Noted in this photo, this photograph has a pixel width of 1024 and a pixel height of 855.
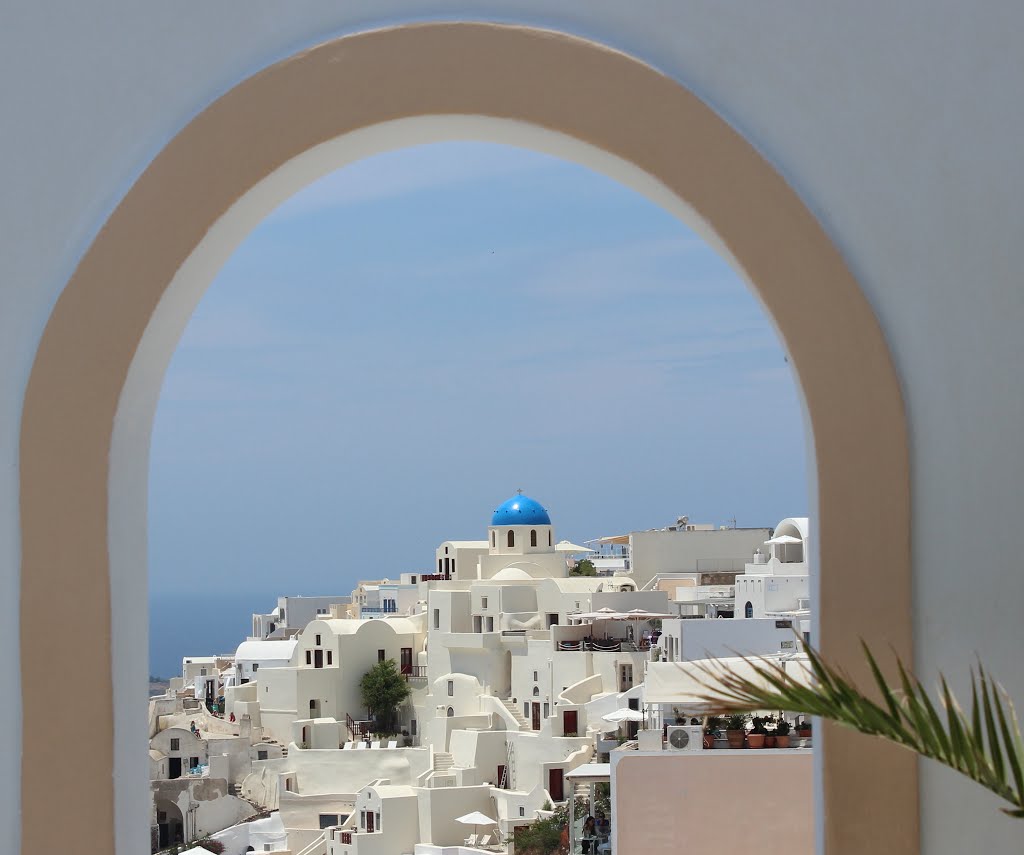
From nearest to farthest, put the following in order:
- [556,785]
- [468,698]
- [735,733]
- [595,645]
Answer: [735,733], [556,785], [595,645], [468,698]

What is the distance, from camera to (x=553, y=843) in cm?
2259

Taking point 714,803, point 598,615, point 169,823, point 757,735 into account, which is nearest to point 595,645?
point 598,615

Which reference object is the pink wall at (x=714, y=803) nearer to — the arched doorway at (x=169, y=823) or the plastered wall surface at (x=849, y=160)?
the plastered wall surface at (x=849, y=160)

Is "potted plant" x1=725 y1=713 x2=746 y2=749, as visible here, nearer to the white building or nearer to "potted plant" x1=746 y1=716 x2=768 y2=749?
"potted plant" x1=746 y1=716 x2=768 y2=749

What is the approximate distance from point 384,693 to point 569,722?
7953mm

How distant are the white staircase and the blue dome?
6.48 metres

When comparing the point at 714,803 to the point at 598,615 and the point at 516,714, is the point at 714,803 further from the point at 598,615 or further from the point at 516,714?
the point at 516,714

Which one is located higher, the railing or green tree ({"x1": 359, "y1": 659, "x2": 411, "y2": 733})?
the railing

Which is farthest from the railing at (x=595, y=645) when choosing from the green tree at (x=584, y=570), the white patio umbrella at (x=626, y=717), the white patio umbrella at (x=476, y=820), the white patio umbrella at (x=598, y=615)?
the green tree at (x=584, y=570)

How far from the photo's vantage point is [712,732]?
10656mm

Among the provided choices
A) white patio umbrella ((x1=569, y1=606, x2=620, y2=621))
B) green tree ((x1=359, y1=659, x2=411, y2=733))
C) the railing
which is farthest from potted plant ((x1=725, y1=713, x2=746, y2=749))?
green tree ((x1=359, y1=659, x2=411, y2=733))

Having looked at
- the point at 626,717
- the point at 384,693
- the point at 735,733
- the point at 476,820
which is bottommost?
the point at 476,820

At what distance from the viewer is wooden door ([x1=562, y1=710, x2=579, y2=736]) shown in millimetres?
27266

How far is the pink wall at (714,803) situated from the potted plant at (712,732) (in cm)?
288
